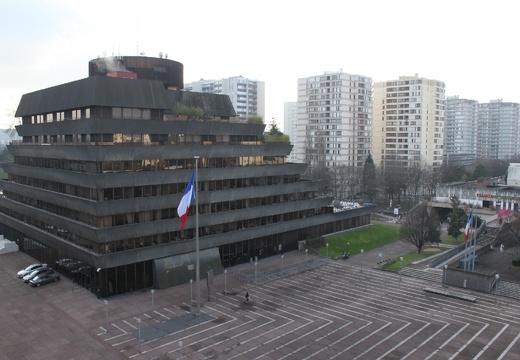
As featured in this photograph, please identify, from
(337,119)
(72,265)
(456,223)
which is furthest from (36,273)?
(337,119)

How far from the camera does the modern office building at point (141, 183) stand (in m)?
47.8

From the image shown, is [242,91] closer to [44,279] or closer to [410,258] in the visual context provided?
[410,258]

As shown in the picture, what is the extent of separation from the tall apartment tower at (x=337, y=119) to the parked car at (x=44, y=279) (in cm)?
9983

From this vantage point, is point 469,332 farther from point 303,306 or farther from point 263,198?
point 263,198

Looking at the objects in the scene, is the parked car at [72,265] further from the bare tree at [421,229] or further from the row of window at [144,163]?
the bare tree at [421,229]

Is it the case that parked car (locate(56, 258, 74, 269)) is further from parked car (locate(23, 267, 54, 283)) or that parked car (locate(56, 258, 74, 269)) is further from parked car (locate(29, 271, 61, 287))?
parked car (locate(29, 271, 61, 287))

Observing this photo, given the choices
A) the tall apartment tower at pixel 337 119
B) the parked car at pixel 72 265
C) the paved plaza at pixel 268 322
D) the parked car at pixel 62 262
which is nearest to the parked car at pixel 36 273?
the paved plaza at pixel 268 322

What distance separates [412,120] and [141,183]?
12631 cm

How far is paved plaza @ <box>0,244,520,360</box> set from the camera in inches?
1373

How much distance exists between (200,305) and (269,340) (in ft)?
34.7

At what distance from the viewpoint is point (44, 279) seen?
2024 inches

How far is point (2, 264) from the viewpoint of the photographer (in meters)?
60.8

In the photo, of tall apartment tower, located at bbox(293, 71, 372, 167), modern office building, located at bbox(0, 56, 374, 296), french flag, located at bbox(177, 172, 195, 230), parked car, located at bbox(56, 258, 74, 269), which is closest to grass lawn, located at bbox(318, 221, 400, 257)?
modern office building, located at bbox(0, 56, 374, 296)

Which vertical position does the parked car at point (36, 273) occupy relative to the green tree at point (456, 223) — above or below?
below
